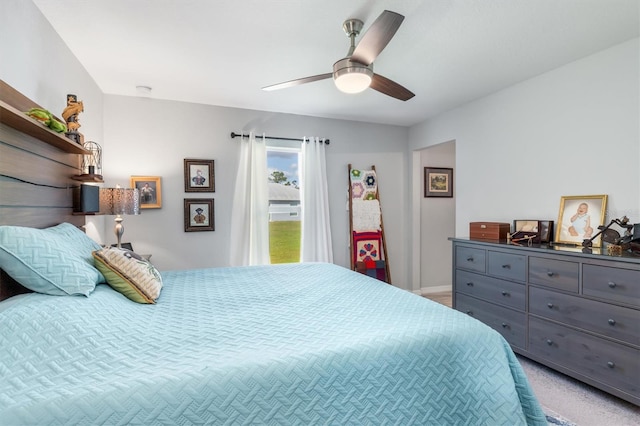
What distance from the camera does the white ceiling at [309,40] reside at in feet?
6.29

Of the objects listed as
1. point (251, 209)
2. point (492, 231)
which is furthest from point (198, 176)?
point (492, 231)

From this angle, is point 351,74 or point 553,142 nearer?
point 351,74

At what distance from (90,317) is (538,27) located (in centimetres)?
299

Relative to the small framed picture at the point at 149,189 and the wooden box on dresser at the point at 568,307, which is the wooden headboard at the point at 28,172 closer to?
the small framed picture at the point at 149,189

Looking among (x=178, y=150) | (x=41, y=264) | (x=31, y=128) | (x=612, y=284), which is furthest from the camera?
(x=178, y=150)

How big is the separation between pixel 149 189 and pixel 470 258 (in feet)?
11.2

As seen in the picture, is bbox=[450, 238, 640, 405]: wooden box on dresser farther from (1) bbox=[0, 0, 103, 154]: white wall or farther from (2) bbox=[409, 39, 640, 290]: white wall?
Result: (1) bbox=[0, 0, 103, 154]: white wall

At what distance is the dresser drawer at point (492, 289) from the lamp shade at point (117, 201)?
315 cm

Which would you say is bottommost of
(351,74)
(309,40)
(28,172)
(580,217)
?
(580,217)

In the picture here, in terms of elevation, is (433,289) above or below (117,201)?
below

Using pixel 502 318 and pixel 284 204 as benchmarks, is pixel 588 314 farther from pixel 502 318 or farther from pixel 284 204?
pixel 284 204

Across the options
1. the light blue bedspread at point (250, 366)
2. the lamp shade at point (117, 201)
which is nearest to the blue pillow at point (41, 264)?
the light blue bedspread at point (250, 366)

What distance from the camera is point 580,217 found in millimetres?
2564

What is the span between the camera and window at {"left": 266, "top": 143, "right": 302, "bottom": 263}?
4074mm
